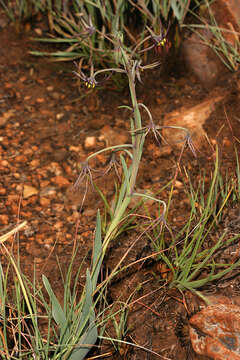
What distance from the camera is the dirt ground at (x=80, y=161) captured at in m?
1.38

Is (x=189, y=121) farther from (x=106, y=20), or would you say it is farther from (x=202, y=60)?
(x=106, y=20)

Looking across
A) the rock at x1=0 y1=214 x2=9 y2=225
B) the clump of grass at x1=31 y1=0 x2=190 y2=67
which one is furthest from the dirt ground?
the clump of grass at x1=31 y1=0 x2=190 y2=67

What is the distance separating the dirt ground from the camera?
138 centimetres

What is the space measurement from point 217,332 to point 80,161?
0.91 meters

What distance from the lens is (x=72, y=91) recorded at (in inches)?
83.7

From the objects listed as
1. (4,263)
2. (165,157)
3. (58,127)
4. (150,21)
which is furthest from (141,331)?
(150,21)

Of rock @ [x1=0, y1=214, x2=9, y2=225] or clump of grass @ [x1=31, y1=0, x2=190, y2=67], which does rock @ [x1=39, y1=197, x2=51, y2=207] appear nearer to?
rock @ [x1=0, y1=214, x2=9, y2=225]

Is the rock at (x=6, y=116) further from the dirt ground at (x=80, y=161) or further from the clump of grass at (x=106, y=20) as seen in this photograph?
the clump of grass at (x=106, y=20)

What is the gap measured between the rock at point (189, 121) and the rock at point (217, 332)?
788 millimetres

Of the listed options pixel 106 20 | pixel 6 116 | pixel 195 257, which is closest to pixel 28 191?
pixel 6 116

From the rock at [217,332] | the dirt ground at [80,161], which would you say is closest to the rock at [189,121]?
the dirt ground at [80,161]

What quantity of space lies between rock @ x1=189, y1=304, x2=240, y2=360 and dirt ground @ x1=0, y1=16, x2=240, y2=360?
0.05 metres

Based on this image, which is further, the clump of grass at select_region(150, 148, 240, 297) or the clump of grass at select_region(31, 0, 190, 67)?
the clump of grass at select_region(31, 0, 190, 67)

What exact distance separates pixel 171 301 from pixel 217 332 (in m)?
0.19
